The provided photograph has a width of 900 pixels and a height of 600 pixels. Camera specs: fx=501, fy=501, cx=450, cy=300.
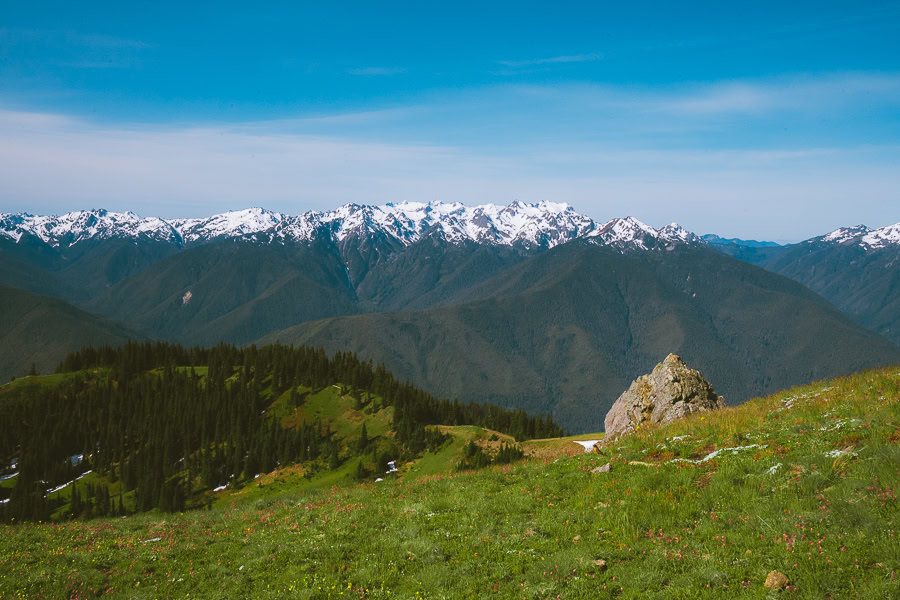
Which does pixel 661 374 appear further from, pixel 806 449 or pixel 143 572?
pixel 143 572

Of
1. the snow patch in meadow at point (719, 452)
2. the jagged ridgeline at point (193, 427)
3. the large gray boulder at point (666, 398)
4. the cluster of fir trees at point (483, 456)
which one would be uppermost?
the snow patch in meadow at point (719, 452)

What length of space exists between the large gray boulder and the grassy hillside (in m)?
19.5

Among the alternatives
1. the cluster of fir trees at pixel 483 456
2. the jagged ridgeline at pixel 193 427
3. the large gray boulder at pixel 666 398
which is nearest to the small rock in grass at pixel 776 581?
the large gray boulder at pixel 666 398

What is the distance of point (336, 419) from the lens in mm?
111250

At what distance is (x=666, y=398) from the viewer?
46562 millimetres

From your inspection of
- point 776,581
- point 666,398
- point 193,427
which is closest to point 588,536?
point 776,581

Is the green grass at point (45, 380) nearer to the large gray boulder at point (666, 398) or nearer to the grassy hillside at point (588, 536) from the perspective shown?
the grassy hillside at point (588, 536)

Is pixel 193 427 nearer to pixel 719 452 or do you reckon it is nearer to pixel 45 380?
pixel 45 380

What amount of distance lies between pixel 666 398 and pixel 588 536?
33861 millimetres

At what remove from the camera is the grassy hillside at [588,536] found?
13.1m

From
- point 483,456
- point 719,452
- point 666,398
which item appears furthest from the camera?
point 483,456

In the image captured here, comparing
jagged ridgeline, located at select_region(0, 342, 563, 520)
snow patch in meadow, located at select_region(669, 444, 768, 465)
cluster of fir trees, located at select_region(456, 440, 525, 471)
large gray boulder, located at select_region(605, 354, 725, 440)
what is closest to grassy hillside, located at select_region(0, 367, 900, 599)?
snow patch in meadow, located at select_region(669, 444, 768, 465)

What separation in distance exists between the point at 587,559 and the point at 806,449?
35.7ft

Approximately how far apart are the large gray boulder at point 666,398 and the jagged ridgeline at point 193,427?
42125 millimetres
